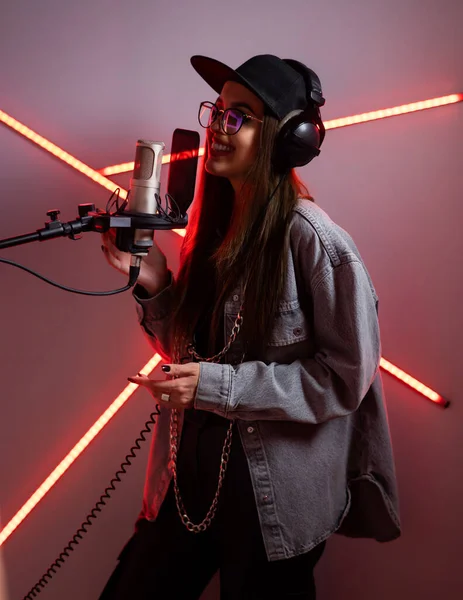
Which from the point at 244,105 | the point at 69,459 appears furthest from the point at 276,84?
the point at 69,459

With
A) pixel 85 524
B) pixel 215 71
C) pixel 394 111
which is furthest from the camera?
pixel 85 524

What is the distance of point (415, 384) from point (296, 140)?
2.55ft

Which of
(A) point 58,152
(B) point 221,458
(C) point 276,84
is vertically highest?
(C) point 276,84

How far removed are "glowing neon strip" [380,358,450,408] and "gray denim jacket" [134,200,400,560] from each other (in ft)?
1.05

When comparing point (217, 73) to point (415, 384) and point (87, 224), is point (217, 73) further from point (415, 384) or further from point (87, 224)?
point (415, 384)

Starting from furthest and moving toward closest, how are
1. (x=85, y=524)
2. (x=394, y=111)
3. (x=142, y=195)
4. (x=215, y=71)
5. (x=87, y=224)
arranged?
(x=85, y=524) < (x=394, y=111) < (x=215, y=71) < (x=142, y=195) < (x=87, y=224)

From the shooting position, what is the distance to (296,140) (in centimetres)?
137

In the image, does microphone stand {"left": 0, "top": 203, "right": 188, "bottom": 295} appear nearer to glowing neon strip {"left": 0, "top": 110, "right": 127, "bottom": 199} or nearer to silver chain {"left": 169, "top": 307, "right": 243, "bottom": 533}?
silver chain {"left": 169, "top": 307, "right": 243, "bottom": 533}

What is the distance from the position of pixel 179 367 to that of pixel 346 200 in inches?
28.9

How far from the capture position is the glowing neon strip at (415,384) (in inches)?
70.4

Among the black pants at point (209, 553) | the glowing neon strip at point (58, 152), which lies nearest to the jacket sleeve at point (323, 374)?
the black pants at point (209, 553)

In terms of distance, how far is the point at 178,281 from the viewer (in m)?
1.61

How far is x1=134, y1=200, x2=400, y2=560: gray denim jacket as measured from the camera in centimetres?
134

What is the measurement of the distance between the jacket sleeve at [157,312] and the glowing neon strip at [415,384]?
0.60m
